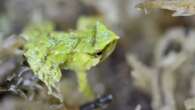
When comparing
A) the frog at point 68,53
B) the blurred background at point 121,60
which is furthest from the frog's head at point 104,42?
the blurred background at point 121,60

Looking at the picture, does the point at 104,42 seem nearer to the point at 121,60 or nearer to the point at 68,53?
the point at 68,53

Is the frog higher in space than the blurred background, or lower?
higher

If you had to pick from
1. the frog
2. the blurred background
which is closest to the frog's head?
the frog

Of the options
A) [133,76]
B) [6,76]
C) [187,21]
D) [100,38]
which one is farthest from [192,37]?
[6,76]

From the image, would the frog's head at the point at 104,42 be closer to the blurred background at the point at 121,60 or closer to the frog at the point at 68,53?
the frog at the point at 68,53

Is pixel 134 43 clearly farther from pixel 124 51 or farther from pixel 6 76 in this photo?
pixel 6 76

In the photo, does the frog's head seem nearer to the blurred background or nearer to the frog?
the frog
